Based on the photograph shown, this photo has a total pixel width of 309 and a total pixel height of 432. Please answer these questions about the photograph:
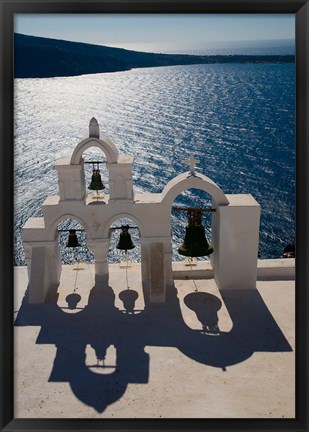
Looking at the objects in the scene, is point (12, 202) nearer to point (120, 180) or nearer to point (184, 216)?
point (120, 180)

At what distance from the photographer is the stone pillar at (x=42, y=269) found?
1652cm

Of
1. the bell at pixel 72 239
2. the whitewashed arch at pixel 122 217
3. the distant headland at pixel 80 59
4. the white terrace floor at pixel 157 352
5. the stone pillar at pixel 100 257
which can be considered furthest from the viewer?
the distant headland at pixel 80 59

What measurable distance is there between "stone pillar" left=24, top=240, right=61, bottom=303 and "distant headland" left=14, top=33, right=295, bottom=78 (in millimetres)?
61856

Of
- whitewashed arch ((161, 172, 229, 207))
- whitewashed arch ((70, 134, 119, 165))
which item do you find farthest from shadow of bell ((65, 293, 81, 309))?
whitewashed arch ((70, 134, 119, 165))

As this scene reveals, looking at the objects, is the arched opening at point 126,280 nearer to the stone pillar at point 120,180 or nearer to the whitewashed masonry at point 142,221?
the whitewashed masonry at point 142,221

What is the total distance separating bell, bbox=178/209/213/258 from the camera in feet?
53.2

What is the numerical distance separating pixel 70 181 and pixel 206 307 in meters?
5.60

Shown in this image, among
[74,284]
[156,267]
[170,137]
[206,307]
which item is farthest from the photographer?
[170,137]

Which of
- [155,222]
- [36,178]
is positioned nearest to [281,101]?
[36,178]

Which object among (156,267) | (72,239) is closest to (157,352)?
(156,267)

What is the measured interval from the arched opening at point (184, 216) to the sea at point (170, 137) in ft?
0.35

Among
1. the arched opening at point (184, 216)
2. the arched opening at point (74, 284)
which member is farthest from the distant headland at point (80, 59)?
the arched opening at point (74, 284)

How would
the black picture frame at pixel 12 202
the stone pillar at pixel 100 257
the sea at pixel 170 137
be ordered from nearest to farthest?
the black picture frame at pixel 12 202 → the stone pillar at pixel 100 257 → the sea at pixel 170 137

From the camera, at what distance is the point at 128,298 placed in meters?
16.6
